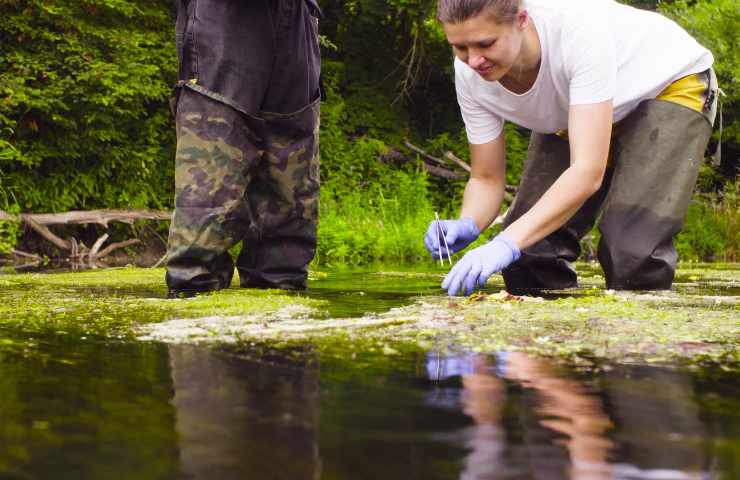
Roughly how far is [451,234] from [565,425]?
2531 mm

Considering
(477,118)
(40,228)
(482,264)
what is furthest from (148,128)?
(482,264)

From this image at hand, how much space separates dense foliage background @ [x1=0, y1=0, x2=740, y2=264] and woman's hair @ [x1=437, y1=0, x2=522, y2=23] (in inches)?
221

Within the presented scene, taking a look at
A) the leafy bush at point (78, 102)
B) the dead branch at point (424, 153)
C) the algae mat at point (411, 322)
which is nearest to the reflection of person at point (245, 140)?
the algae mat at point (411, 322)

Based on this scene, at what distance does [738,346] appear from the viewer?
2.24 meters

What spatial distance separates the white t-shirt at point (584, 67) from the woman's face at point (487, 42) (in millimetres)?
221

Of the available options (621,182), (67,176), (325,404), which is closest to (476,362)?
(325,404)

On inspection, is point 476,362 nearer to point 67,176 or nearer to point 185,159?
point 185,159

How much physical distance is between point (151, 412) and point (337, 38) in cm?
1376

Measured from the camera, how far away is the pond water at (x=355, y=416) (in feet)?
3.73

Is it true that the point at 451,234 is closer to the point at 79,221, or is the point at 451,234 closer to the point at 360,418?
the point at 360,418

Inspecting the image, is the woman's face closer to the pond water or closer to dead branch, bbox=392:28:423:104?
the pond water

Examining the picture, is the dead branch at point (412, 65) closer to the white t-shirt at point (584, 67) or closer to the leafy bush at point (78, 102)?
the leafy bush at point (78, 102)

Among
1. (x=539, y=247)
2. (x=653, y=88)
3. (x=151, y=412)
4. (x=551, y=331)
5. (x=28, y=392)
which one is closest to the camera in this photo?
(x=151, y=412)

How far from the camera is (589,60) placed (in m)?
3.49
